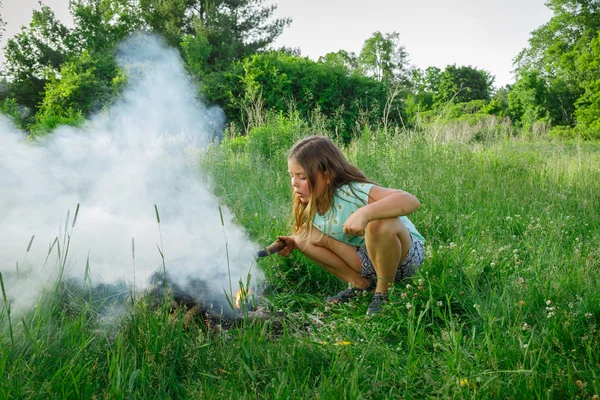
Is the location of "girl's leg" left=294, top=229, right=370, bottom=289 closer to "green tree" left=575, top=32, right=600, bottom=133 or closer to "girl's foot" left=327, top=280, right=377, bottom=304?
"girl's foot" left=327, top=280, right=377, bottom=304

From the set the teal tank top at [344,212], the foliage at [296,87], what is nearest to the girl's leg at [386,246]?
the teal tank top at [344,212]

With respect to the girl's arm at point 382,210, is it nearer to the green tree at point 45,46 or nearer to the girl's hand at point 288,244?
the girl's hand at point 288,244

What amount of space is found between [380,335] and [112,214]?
194 centimetres

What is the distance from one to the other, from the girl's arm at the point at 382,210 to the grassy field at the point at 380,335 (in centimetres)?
41

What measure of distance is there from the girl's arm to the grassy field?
410mm

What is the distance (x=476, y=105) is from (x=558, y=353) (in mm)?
37912

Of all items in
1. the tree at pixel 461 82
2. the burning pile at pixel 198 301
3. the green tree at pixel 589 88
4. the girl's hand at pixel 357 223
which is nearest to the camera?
the burning pile at pixel 198 301

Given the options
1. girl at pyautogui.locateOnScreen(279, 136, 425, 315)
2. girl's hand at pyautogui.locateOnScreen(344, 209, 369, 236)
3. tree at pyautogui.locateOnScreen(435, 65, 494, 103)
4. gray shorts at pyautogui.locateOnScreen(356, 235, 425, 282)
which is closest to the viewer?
girl's hand at pyautogui.locateOnScreen(344, 209, 369, 236)

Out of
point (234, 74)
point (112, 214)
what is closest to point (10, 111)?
point (234, 74)

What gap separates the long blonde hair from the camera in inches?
113

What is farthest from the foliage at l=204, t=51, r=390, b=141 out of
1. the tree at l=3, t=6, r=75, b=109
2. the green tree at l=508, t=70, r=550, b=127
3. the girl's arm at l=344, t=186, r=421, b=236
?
the green tree at l=508, t=70, r=550, b=127

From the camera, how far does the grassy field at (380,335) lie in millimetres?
1613

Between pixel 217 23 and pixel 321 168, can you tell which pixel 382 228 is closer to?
pixel 321 168

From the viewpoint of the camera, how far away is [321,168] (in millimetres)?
2928
